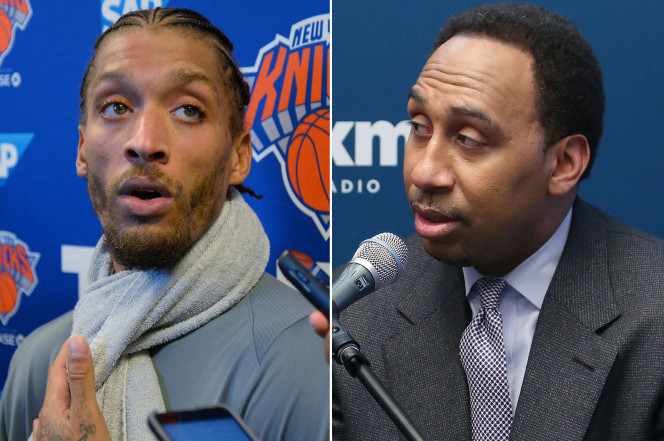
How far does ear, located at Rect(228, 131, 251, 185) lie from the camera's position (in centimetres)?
88

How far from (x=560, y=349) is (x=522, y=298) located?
0.37 ft

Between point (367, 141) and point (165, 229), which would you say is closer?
point (165, 229)

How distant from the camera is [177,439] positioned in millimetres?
721

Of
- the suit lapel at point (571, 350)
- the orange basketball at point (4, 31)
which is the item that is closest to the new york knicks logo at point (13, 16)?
the orange basketball at point (4, 31)

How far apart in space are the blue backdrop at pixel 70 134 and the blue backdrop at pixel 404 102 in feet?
0.84

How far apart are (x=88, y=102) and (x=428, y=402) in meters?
0.68

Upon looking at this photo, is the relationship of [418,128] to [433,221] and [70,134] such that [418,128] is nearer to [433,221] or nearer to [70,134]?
[433,221]

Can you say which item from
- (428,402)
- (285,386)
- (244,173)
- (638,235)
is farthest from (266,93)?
(638,235)

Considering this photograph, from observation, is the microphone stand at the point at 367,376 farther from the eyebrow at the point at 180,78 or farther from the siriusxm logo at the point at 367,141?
the siriusxm logo at the point at 367,141

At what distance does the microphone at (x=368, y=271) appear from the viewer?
2.55 feet

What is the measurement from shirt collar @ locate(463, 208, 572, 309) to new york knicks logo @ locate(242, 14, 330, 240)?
1.29 feet

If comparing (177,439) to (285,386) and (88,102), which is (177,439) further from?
(88,102)

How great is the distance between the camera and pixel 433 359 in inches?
45.9

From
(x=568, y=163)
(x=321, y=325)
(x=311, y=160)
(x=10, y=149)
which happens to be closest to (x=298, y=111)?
(x=311, y=160)
